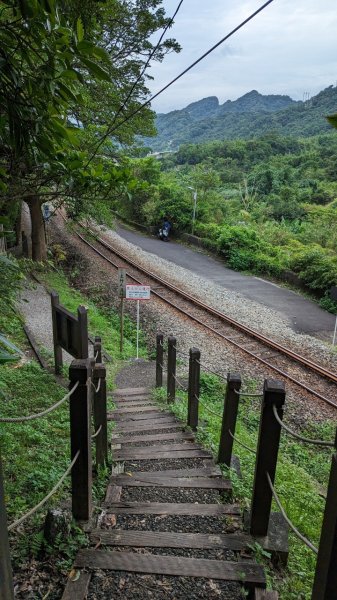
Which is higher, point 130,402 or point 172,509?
point 172,509

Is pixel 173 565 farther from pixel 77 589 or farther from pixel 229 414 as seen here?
pixel 229 414

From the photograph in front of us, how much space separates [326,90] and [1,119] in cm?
10376

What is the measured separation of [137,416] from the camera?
5.67 metres

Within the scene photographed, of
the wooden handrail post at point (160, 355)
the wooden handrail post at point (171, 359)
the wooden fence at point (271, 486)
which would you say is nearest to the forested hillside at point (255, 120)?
the wooden handrail post at point (160, 355)

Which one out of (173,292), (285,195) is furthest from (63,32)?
(285,195)

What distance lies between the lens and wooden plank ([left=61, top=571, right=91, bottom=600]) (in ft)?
5.88

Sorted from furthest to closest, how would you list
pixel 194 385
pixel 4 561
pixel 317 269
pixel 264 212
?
pixel 264 212 → pixel 317 269 → pixel 194 385 → pixel 4 561

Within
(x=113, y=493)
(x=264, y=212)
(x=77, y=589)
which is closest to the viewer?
(x=77, y=589)

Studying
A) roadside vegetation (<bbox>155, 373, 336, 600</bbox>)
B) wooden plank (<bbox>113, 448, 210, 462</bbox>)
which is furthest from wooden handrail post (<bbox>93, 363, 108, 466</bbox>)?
roadside vegetation (<bbox>155, 373, 336, 600</bbox>)

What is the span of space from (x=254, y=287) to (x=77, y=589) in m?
14.9

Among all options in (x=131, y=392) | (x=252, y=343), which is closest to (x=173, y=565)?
(x=131, y=392)

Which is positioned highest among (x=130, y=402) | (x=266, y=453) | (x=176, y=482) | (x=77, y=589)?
(x=266, y=453)

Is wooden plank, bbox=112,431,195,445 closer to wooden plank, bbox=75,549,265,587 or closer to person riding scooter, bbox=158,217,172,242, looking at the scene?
wooden plank, bbox=75,549,265,587

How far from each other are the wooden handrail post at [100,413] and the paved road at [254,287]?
934cm
